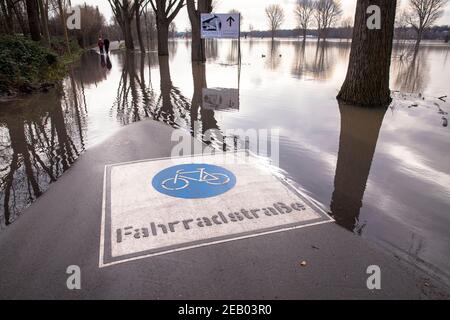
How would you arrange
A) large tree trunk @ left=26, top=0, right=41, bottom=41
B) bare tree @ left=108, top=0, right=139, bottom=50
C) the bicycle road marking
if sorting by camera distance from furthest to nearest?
bare tree @ left=108, top=0, right=139, bottom=50
large tree trunk @ left=26, top=0, right=41, bottom=41
the bicycle road marking

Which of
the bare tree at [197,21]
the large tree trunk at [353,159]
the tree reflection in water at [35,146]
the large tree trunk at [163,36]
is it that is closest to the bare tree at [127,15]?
the large tree trunk at [163,36]

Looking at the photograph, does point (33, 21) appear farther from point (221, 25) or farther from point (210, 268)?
point (210, 268)

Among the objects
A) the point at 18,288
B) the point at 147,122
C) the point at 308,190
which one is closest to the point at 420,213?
the point at 308,190

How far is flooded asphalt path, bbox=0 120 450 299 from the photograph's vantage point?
292 cm

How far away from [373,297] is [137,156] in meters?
4.61

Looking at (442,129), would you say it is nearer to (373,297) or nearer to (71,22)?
(373,297)

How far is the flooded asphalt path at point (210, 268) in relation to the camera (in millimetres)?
2916

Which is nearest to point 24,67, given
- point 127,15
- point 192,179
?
point 192,179

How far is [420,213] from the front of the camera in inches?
169

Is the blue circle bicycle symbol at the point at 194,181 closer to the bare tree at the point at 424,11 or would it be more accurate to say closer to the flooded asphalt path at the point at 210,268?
the flooded asphalt path at the point at 210,268

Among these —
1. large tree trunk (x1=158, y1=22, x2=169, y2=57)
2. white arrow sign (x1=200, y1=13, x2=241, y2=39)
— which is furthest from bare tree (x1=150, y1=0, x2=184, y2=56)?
white arrow sign (x1=200, y1=13, x2=241, y2=39)

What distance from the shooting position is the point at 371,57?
9617 mm

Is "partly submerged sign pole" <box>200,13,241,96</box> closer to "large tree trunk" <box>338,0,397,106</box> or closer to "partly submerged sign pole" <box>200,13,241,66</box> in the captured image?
"partly submerged sign pole" <box>200,13,241,66</box>

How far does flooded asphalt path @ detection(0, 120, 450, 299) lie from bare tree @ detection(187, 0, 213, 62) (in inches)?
808
